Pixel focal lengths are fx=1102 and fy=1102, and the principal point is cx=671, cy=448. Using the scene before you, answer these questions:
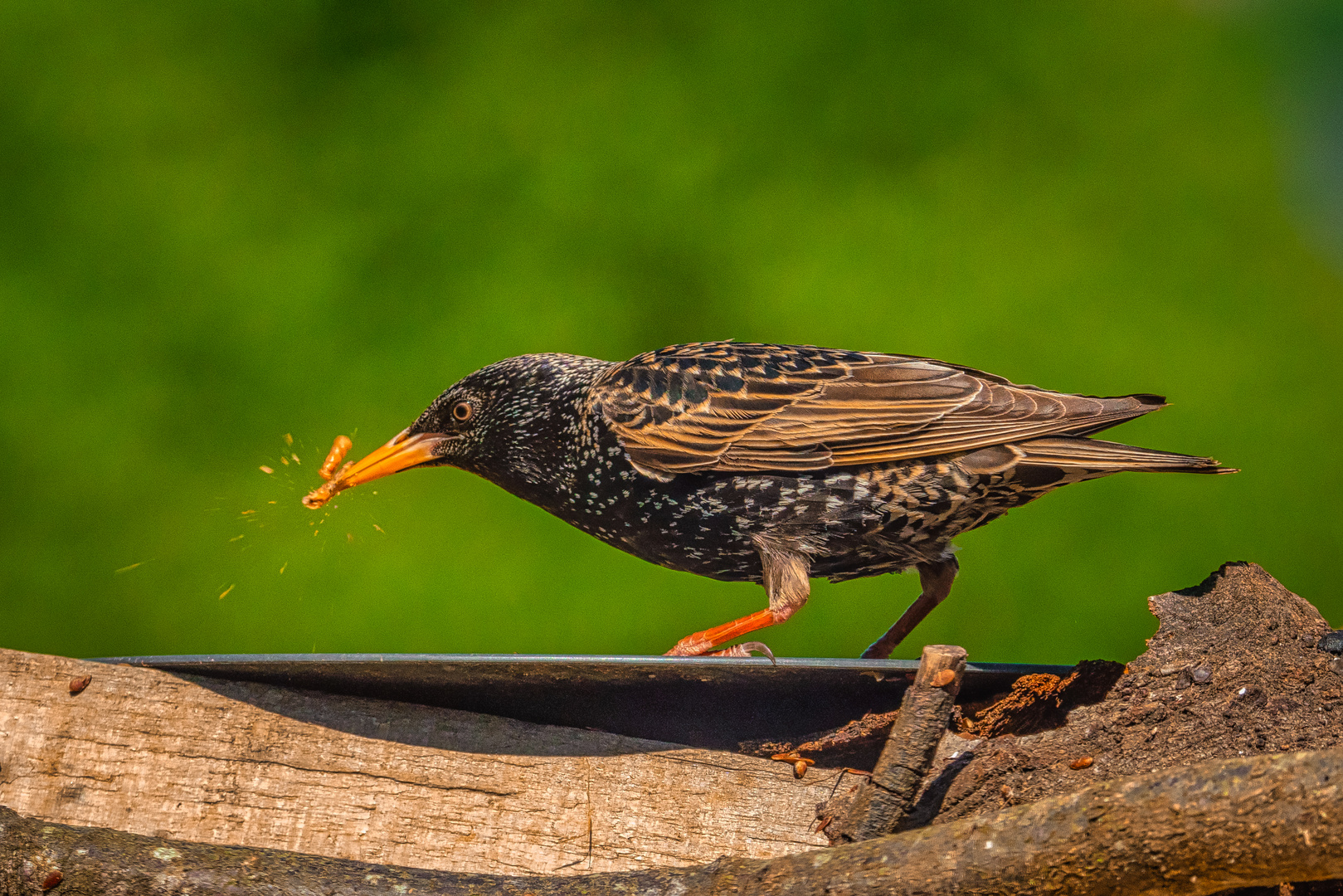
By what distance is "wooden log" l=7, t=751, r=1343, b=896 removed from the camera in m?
0.97

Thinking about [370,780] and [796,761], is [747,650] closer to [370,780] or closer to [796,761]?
A: [796,761]

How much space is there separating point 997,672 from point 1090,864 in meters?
0.58

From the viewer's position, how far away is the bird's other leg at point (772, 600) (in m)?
1.93

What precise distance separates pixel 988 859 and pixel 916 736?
25cm

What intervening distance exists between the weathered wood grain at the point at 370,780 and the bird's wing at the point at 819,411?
2.13 feet

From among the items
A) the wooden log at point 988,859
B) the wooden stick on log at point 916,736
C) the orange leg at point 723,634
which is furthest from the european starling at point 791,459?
the wooden log at point 988,859

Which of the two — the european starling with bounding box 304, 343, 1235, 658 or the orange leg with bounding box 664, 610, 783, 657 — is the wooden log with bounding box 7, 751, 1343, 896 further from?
the european starling with bounding box 304, 343, 1235, 658

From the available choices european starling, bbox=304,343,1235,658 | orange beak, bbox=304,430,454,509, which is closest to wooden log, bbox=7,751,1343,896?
european starling, bbox=304,343,1235,658

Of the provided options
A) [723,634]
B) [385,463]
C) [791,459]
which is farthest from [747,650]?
[385,463]

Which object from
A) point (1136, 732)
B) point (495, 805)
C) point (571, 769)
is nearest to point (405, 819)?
point (495, 805)

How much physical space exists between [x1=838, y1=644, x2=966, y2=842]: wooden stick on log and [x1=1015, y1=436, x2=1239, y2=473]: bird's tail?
722 mm

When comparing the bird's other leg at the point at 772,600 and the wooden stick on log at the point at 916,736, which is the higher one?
the wooden stick on log at the point at 916,736

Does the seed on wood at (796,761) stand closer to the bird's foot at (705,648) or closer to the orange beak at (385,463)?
the bird's foot at (705,648)

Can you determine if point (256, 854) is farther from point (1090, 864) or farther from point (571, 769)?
point (1090, 864)
